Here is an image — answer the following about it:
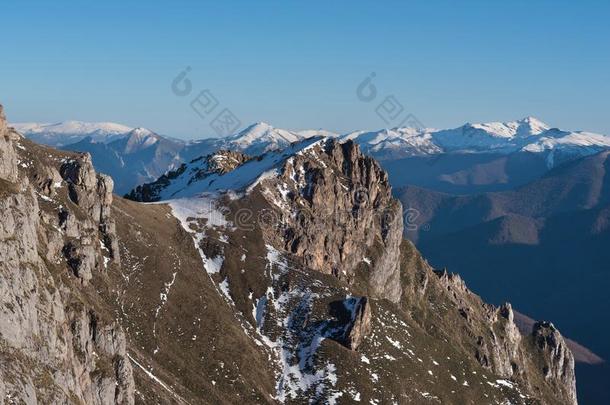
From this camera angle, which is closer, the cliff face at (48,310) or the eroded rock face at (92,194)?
the cliff face at (48,310)

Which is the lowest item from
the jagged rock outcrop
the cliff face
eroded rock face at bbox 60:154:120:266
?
the jagged rock outcrop

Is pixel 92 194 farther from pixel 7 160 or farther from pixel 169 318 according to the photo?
pixel 7 160

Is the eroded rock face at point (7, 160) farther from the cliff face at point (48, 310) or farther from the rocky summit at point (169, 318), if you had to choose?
Result: the rocky summit at point (169, 318)

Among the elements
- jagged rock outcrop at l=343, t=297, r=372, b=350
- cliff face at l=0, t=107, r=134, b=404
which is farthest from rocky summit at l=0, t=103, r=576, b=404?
jagged rock outcrop at l=343, t=297, r=372, b=350

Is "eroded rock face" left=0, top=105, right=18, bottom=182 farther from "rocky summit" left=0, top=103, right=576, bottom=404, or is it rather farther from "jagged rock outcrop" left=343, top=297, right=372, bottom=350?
"jagged rock outcrop" left=343, top=297, right=372, bottom=350

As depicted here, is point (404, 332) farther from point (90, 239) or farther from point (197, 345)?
point (90, 239)

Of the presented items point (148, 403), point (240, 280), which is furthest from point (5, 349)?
point (240, 280)

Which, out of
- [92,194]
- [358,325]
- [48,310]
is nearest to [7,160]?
[48,310]

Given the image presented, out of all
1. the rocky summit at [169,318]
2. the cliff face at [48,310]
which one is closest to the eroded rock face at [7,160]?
the cliff face at [48,310]
